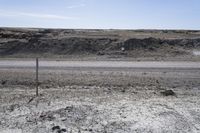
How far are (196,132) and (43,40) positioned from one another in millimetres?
24949

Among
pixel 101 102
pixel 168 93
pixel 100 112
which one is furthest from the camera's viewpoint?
pixel 168 93

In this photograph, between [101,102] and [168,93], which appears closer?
[101,102]

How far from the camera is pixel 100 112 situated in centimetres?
1002

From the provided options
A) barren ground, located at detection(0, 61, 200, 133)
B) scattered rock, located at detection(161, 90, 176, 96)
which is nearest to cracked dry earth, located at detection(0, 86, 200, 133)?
barren ground, located at detection(0, 61, 200, 133)

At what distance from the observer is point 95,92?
43.3ft

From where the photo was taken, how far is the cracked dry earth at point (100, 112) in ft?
29.8

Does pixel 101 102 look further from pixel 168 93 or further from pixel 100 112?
pixel 168 93

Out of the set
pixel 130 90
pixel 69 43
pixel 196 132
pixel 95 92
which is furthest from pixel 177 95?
pixel 69 43

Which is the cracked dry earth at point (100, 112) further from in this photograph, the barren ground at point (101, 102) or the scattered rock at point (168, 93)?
the scattered rock at point (168, 93)

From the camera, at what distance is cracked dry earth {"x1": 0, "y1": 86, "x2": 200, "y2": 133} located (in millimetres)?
9078

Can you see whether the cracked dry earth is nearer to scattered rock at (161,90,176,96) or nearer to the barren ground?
the barren ground

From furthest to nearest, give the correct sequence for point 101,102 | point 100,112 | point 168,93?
point 168,93, point 101,102, point 100,112

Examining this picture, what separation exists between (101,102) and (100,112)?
4.26ft

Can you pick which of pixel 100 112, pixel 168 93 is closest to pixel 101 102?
pixel 100 112
